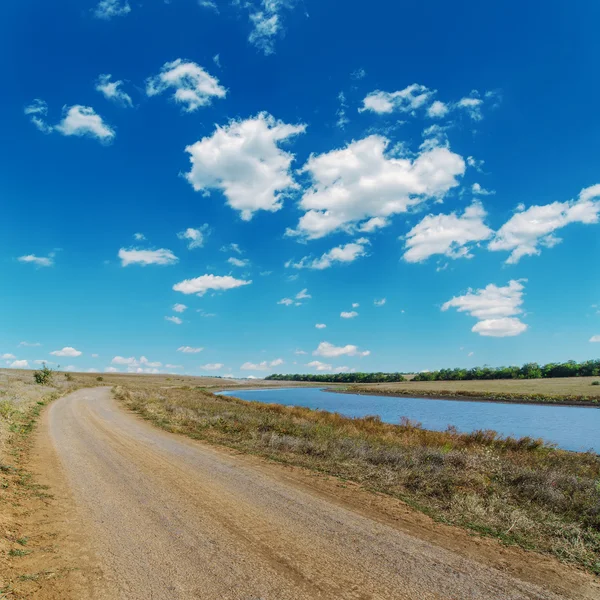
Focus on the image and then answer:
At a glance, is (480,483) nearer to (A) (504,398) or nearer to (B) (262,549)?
(B) (262,549)

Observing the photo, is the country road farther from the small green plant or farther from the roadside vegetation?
the small green plant

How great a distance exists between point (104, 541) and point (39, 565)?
3.72 ft

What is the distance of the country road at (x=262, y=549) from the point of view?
6.03 meters

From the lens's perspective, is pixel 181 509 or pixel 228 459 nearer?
pixel 181 509

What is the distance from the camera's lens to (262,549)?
→ 729 centimetres

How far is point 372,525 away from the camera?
340 inches

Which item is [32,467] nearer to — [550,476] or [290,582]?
[290,582]

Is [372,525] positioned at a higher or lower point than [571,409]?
higher

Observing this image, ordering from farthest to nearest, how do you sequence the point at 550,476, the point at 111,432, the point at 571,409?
the point at 571,409 → the point at 111,432 → the point at 550,476

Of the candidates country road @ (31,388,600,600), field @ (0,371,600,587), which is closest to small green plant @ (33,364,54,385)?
field @ (0,371,600,587)

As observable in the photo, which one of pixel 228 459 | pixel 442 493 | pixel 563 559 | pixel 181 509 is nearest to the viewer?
pixel 563 559

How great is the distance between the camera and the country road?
6027 millimetres

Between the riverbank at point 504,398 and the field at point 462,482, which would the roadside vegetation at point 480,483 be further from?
the riverbank at point 504,398

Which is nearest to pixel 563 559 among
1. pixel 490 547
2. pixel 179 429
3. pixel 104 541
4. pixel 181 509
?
pixel 490 547
